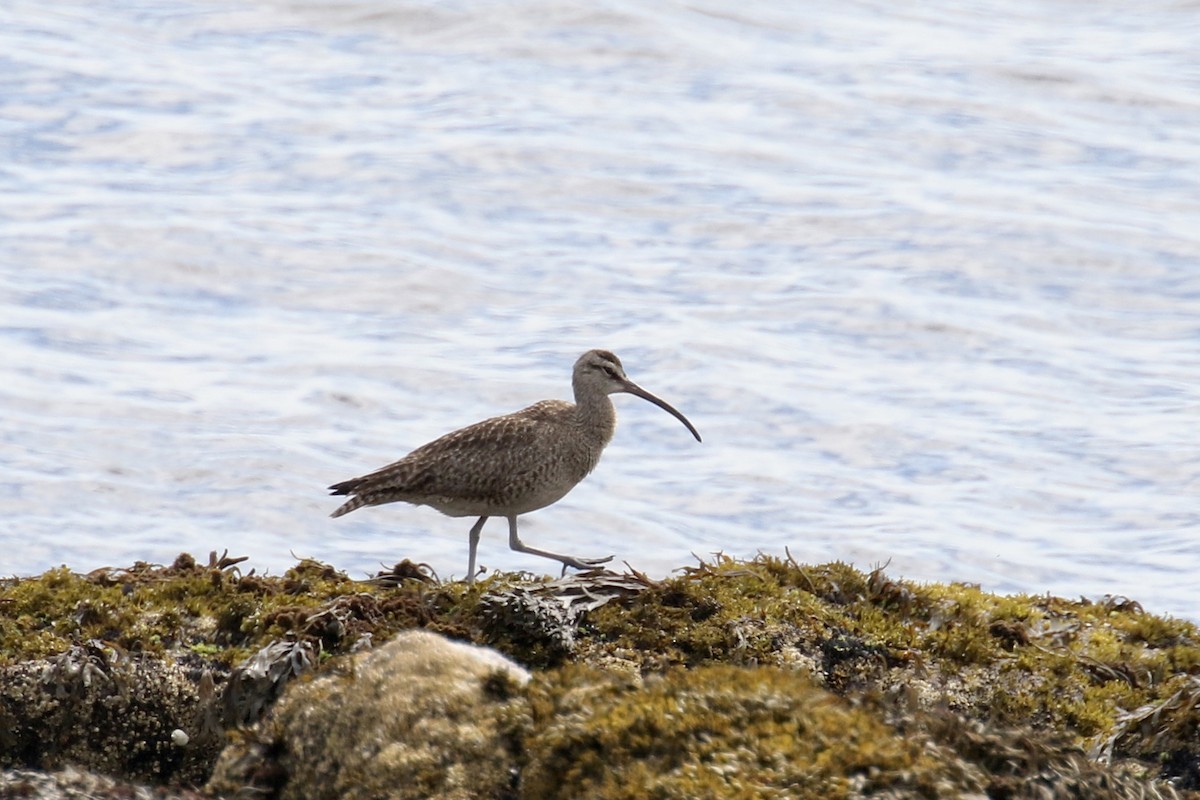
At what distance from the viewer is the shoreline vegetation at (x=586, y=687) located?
5320mm

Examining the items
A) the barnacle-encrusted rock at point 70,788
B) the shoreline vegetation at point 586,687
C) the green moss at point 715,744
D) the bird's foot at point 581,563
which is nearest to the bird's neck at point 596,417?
the bird's foot at point 581,563

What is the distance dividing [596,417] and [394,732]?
669 centimetres

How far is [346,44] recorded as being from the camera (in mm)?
70000

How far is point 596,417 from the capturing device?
12148 mm

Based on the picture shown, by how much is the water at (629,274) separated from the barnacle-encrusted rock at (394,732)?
58.1 feet

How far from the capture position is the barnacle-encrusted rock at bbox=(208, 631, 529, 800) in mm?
5457

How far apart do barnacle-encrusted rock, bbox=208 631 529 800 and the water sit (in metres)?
17.7

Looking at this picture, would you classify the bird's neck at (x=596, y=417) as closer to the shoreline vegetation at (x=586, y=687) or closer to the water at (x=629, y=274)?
the shoreline vegetation at (x=586, y=687)

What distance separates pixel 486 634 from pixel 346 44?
65107 mm

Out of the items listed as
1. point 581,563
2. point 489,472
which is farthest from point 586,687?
point 489,472

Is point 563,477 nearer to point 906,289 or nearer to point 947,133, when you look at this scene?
point 906,289

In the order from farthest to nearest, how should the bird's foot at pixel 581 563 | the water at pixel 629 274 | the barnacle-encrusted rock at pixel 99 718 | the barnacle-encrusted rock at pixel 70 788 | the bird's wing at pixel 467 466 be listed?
the water at pixel 629 274, the bird's wing at pixel 467 466, the bird's foot at pixel 581 563, the barnacle-encrusted rock at pixel 99 718, the barnacle-encrusted rock at pixel 70 788

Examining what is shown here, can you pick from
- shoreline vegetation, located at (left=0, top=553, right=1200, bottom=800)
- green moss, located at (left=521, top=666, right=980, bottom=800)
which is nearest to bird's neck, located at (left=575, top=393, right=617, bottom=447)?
shoreline vegetation, located at (left=0, top=553, right=1200, bottom=800)

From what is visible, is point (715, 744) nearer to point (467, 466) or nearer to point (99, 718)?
point (99, 718)
